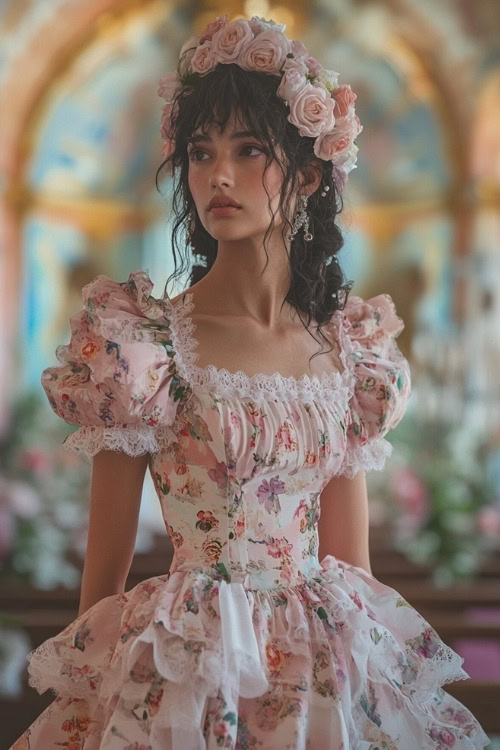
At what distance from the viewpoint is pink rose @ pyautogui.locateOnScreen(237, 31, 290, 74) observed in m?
1.66

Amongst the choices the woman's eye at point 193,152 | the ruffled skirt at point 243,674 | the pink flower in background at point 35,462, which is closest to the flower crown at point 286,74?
the woman's eye at point 193,152

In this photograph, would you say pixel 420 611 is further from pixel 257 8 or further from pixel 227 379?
pixel 257 8

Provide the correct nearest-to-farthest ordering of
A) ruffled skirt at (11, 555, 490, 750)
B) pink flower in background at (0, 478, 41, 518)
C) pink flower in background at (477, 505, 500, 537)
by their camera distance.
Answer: ruffled skirt at (11, 555, 490, 750) → pink flower in background at (0, 478, 41, 518) → pink flower in background at (477, 505, 500, 537)

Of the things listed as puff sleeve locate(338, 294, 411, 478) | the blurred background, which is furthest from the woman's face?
the blurred background

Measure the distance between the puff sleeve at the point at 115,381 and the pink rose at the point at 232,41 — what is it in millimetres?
386

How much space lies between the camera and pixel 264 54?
5.44 feet

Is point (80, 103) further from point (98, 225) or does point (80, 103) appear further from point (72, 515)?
point (72, 515)

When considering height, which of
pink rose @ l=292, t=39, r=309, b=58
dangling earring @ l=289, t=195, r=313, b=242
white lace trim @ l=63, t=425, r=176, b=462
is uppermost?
pink rose @ l=292, t=39, r=309, b=58

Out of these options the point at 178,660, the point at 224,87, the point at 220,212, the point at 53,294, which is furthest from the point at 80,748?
the point at 53,294

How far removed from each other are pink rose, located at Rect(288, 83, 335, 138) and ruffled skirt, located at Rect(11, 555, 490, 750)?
66 centimetres

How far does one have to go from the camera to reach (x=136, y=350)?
61.5 inches

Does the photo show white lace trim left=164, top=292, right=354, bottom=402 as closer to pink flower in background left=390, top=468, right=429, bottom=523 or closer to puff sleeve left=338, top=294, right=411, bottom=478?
puff sleeve left=338, top=294, right=411, bottom=478

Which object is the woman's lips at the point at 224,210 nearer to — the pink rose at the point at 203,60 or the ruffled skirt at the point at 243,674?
the pink rose at the point at 203,60

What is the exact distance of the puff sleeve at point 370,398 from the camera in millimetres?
Result: 1759
